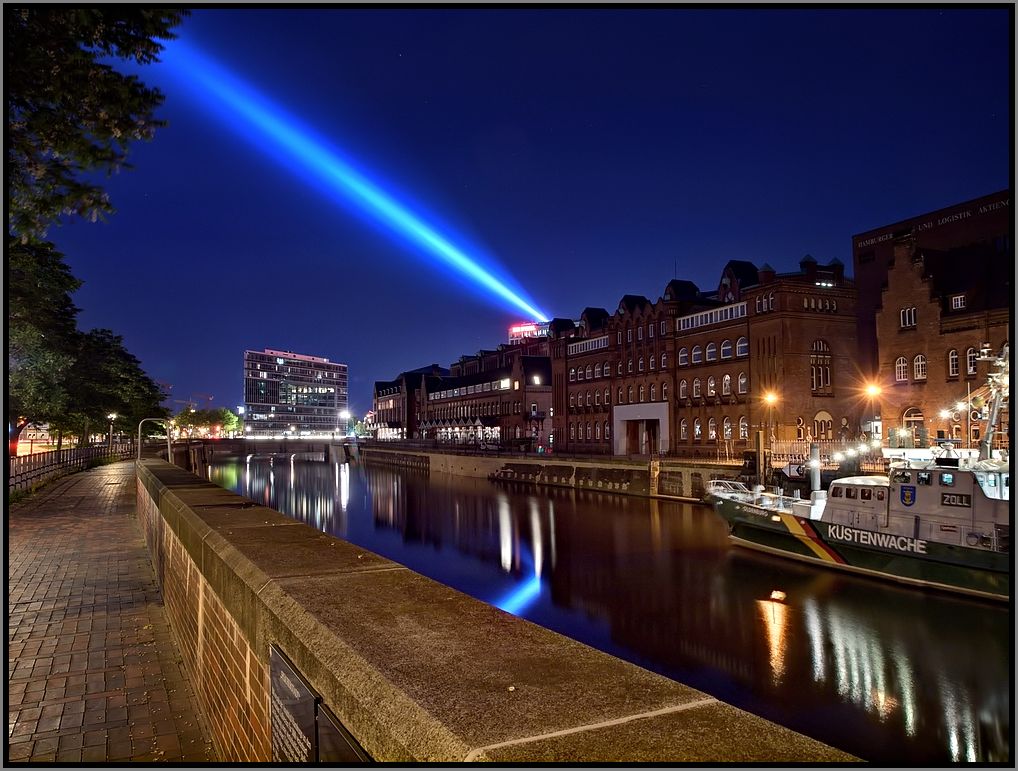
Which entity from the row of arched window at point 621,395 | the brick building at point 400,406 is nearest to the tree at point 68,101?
the row of arched window at point 621,395

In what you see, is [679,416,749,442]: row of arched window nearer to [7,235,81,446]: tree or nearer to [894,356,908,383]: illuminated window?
[894,356,908,383]: illuminated window

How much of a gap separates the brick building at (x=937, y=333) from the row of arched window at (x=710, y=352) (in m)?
10.8

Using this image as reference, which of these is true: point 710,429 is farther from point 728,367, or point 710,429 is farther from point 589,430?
point 589,430

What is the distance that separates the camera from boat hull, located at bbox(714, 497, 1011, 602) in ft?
78.5

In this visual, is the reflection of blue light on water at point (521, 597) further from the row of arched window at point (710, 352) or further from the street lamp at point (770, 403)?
the row of arched window at point (710, 352)

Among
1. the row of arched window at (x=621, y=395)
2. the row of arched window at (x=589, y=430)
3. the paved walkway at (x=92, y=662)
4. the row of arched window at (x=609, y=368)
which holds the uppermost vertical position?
the row of arched window at (x=609, y=368)

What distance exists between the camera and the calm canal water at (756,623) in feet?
52.4

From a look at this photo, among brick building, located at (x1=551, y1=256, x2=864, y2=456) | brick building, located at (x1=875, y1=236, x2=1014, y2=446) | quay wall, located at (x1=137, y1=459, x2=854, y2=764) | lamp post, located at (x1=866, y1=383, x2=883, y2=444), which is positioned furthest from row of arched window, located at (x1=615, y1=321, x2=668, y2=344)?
quay wall, located at (x1=137, y1=459, x2=854, y2=764)

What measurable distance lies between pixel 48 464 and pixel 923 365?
5560 cm

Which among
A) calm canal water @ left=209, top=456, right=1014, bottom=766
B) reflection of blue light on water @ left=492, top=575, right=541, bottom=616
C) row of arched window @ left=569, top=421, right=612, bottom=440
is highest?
row of arched window @ left=569, top=421, right=612, bottom=440

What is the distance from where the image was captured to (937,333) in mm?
43719

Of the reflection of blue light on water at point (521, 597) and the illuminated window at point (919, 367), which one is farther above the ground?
the illuminated window at point (919, 367)

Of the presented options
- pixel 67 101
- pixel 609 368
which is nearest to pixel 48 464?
pixel 67 101

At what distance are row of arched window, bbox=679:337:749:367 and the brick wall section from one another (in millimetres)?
52383
